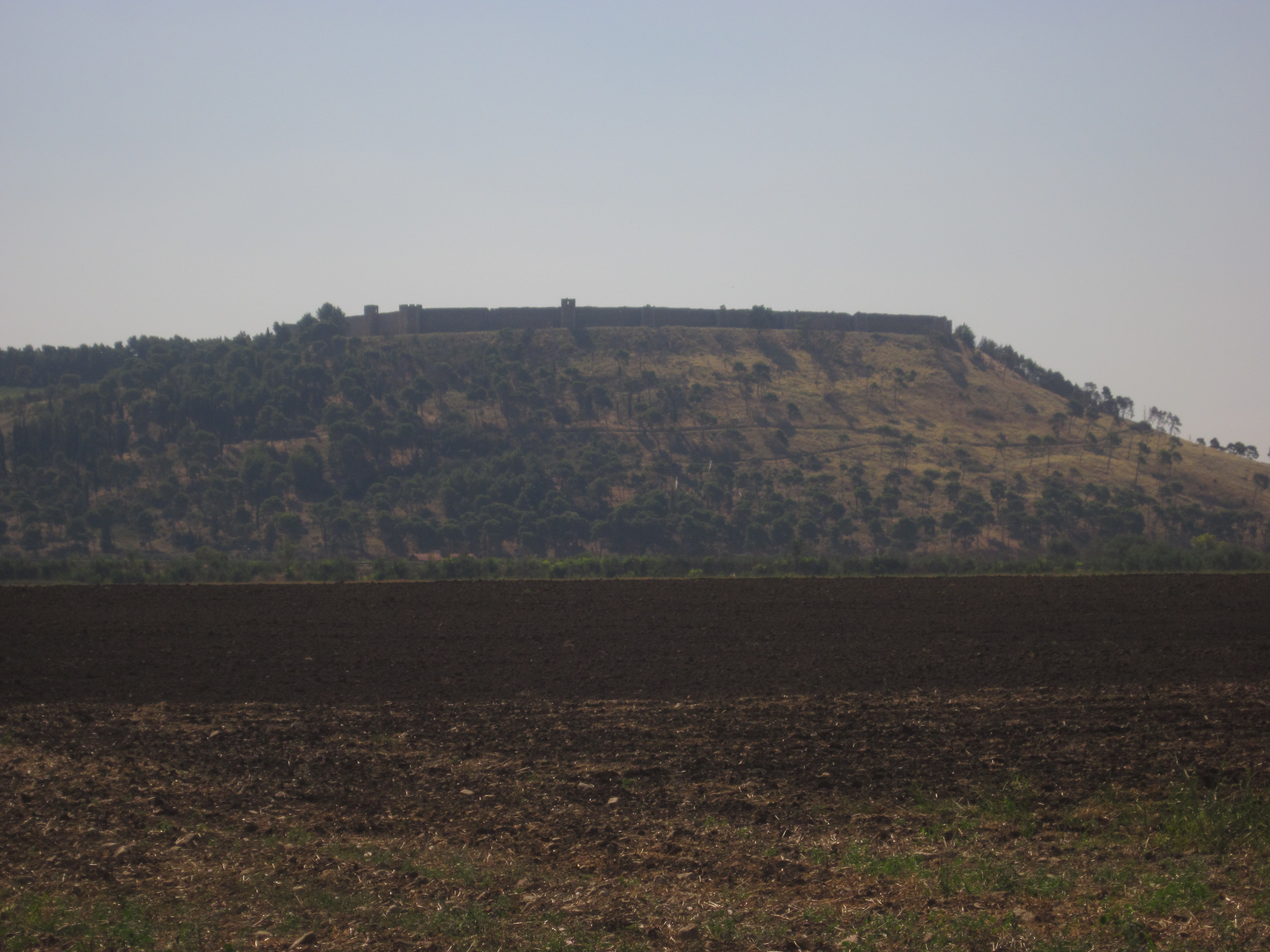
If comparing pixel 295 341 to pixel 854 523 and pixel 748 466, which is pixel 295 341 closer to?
pixel 748 466

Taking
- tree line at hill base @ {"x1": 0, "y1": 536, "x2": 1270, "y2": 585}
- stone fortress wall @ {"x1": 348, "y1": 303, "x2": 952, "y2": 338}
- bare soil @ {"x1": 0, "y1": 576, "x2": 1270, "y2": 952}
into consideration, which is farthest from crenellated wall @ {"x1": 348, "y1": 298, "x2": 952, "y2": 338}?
bare soil @ {"x1": 0, "y1": 576, "x2": 1270, "y2": 952}

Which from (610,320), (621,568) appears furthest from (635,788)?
(610,320)

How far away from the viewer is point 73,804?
9797 millimetres

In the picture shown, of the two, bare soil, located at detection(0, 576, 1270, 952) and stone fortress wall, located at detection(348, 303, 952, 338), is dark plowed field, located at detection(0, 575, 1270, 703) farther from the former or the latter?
stone fortress wall, located at detection(348, 303, 952, 338)

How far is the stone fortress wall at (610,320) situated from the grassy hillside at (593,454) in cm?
260

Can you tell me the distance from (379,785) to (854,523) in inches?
2224

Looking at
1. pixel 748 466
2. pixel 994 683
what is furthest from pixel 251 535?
pixel 994 683

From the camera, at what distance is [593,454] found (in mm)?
75062

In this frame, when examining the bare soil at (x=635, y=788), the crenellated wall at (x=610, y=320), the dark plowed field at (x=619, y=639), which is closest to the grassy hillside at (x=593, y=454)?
the crenellated wall at (x=610, y=320)

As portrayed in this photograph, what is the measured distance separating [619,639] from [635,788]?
10.5 m

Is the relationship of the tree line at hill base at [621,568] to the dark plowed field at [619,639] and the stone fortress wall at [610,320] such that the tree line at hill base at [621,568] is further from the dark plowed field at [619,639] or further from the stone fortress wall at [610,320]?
the stone fortress wall at [610,320]

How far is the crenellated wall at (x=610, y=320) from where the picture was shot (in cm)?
9675

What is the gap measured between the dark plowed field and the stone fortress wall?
69525 millimetres

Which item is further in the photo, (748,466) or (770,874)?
(748,466)
